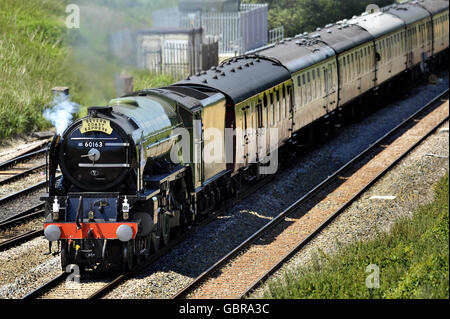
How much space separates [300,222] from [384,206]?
225cm

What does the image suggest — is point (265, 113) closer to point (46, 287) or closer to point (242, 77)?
point (242, 77)

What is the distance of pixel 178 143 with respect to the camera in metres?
16.8

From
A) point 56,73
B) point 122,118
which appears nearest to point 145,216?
point 122,118

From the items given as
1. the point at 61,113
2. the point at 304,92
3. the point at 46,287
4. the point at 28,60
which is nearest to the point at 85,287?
the point at 46,287

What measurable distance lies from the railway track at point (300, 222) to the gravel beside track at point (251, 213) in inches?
14.4

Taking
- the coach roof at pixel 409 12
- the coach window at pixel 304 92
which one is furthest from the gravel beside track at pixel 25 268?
the coach roof at pixel 409 12

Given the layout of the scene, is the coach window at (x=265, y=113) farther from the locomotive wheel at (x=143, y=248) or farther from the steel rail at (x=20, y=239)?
the steel rail at (x=20, y=239)

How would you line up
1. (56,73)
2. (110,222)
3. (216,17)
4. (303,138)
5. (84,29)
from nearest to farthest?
(110,222) → (84,29) → (303,138) → (56,73) → (216,17)

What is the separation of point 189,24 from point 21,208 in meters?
19.4

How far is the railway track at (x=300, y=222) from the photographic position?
48.0ft

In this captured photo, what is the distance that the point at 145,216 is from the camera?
14.8 meters

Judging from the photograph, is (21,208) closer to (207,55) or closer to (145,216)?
(145,216)

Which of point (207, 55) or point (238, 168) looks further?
point (207, 55)

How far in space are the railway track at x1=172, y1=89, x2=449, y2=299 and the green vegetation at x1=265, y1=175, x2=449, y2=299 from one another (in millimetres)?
915
